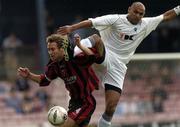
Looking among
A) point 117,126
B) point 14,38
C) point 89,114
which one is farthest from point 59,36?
point 14,38

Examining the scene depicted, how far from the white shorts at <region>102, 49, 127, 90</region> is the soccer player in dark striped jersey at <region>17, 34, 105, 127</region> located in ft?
1.41

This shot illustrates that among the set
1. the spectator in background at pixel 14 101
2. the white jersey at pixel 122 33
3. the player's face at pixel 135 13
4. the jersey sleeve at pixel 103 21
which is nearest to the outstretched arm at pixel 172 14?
the white jersey at pixel 122 33

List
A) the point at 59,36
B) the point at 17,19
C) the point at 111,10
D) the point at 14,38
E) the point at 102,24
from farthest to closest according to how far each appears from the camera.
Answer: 1. the point at 111,10
2. the point at 17,19
3. the point at 14,38
4. the point at 102,24
5. the point at 59,36

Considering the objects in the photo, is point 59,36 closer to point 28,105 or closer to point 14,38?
point 28,105

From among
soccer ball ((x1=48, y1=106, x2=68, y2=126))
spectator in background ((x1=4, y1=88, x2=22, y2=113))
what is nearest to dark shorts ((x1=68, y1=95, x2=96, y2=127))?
soccer ball ((x1=48, y1=106, x2=68, y2=126))

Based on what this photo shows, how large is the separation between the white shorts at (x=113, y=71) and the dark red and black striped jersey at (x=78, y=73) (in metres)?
0.59

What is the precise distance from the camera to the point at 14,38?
74.2ft

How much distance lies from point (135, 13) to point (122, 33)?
0.43 metres

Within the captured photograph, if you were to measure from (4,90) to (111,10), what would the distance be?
6563 millimetres

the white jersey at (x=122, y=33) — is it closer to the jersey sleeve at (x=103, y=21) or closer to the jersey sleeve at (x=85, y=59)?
the jersey sleeve at (x=103, y=21)

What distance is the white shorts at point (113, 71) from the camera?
13.4 m

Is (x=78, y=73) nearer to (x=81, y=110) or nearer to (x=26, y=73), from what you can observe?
(x=81, y=110)

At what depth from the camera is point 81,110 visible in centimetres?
1267

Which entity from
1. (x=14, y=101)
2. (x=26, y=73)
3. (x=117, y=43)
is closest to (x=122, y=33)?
(x=117, y=43)
